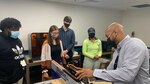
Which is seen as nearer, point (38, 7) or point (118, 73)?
point (118, 73)

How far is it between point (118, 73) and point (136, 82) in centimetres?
26

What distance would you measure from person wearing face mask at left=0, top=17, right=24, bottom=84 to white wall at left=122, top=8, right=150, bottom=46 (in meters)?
4.70

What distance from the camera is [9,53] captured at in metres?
1.92

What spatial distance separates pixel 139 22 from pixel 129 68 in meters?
4.84

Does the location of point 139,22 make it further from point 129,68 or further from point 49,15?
point 129,68

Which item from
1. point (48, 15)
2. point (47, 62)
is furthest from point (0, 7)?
point (47, 62)

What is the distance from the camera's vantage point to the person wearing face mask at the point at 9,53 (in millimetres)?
1895

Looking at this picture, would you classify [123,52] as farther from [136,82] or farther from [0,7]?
[0,7]

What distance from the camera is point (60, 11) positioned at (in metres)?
4.52

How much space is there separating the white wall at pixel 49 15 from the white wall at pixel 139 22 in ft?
2.38

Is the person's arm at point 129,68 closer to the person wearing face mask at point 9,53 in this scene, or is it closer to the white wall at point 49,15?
the person wearing face mask at point 9,53

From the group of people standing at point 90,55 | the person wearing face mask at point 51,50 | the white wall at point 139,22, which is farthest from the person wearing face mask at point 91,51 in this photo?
the white wall at point 139,22

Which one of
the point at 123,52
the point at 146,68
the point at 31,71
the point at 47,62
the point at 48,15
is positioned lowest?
the point at 31,71

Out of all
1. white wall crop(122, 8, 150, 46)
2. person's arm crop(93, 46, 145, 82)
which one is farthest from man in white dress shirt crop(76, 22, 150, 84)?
white wall crop(122, 8, 150, 46)
